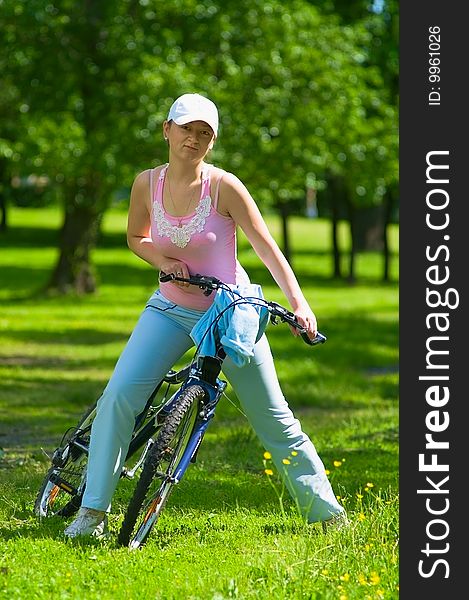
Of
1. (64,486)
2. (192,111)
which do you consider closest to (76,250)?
(64,486)

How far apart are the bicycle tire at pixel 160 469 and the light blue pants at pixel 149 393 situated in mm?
179

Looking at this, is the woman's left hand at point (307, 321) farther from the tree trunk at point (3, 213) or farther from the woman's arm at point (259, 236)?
the tree trunk at point (3, 213)

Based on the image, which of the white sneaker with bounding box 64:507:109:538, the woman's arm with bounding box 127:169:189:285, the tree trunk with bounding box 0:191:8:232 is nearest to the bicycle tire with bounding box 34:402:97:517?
the white sneaker with bounding box 64:507:109:538

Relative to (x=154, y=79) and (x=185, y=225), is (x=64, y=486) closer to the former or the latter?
(x=185, y=225)

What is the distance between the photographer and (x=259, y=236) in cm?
575

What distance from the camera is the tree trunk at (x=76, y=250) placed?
25.8 m

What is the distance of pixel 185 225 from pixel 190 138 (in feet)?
1.27

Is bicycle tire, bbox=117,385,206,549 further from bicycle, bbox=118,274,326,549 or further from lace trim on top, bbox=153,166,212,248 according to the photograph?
lace trim on top, bbox=153,166,212,248

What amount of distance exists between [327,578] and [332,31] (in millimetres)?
21572

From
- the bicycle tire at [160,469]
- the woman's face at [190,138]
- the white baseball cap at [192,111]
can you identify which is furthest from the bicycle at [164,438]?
the white baseball cap at [192,111]

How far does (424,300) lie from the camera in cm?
523

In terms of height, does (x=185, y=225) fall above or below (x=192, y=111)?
below

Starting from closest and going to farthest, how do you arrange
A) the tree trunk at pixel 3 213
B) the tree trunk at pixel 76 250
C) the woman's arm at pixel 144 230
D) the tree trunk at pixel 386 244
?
the woman's arm at pixel 144 230 < the tree trunk at pixel 76 250 < the tree trunk at pixel 386 244 < the tree trunk at pixel 3 213

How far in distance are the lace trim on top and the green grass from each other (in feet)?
4.34
